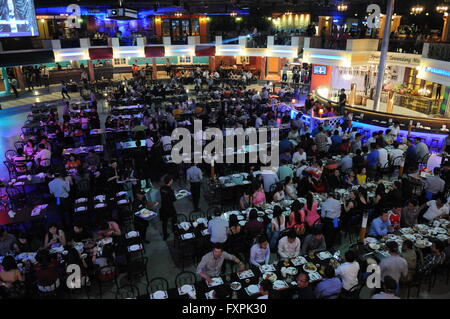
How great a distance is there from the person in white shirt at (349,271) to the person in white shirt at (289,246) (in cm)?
98

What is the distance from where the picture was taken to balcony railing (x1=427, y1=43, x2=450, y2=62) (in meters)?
15.2

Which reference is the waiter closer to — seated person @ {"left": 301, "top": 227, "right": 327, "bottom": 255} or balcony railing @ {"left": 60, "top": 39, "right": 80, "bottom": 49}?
seated person @ {"left": 301, "top": 227, "right": 327, "bottom": 255}

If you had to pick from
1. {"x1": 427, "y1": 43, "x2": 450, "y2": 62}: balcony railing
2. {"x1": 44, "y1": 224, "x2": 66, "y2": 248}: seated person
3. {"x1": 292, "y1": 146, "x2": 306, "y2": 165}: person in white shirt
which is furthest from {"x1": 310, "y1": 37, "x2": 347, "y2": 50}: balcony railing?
{"x1": 44, "y1": 224, "x2": 66, "y2": 248}: seated person

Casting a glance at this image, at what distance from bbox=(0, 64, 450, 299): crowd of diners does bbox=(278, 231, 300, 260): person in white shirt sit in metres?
0.02

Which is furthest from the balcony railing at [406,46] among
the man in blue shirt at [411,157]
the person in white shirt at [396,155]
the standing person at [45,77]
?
the standing person at [45,77]

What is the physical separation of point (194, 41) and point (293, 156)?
21.5 metres

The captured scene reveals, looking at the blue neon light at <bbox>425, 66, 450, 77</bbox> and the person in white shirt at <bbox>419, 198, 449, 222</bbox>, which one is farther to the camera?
the blue neon light at <bbox>425, 66, 450, 77</bbox>

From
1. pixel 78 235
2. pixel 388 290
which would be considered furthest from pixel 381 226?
pixel 78 235

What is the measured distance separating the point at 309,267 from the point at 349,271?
2.40 feet

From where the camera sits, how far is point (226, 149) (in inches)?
483

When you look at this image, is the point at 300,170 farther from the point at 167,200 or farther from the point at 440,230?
the point at 167,200

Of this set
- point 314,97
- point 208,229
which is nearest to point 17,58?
point 314,97
